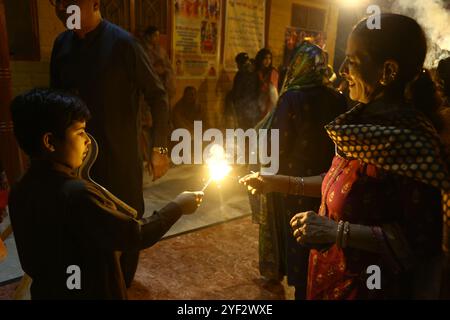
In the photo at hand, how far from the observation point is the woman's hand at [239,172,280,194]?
228 centimetres

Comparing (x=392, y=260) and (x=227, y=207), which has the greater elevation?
(x=392, y=260)

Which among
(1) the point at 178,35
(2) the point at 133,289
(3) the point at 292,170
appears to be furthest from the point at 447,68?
(1) the point at 178,35

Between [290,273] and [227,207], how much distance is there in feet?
8.76

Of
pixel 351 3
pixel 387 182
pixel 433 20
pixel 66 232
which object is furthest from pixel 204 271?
pixel 351 3

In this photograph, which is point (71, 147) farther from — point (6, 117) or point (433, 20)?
point (433, 20)

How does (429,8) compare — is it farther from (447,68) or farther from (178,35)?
(447,68)

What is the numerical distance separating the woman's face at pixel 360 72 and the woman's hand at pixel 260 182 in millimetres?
769

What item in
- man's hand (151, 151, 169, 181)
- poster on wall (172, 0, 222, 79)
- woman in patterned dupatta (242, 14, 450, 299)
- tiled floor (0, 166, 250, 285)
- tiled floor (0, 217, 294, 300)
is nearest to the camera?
woman in patterned dupatta (242, 14, 450, 299)

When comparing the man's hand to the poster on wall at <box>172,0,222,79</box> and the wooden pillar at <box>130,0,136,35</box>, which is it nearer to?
the wooden pillar at <box>130,0,136,35</box>

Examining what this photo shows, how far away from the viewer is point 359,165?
1.58 m

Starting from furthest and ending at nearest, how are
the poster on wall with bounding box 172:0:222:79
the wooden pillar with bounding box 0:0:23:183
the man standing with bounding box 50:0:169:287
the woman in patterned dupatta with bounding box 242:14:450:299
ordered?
the poster on wall with bounding box 172:0:222:79 → the wooden pillar with bounding box 0:0:23:183 → the man standing with bounding box 50:0:169:287 → the woman in patterned dupatta with bounding box 242:14:450:299

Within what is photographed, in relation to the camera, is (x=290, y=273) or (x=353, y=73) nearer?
(x=353, y=73)

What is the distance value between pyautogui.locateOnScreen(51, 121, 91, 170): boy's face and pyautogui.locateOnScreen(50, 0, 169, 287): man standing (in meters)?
1.37

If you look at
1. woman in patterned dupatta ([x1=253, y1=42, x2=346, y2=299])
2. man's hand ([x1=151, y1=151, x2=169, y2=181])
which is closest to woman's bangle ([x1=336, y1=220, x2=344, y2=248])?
woman in patterned dupatta ([x1=253, y1=42, x2=346, y2=299])
